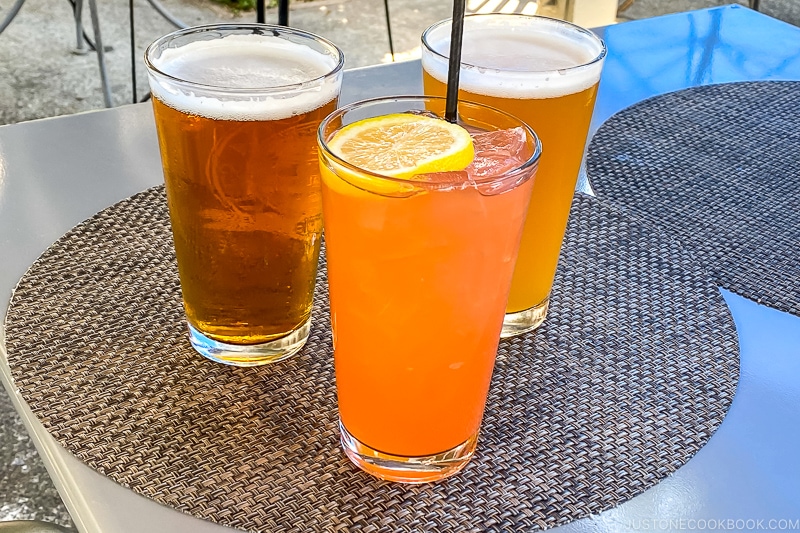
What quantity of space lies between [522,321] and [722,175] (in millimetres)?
434

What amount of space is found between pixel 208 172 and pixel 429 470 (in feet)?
0.93

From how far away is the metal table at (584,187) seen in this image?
549 millimetres

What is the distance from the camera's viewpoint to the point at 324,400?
64 centimetres

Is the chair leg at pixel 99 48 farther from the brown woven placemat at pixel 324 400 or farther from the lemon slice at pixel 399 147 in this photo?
the lemon slice at pixel 399 147

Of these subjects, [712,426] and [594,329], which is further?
[594,329]

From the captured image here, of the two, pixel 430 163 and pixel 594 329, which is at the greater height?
pixel 430 163

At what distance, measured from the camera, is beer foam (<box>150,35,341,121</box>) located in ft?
1.93

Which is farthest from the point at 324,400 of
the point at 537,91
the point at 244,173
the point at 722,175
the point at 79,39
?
the point at 79,39

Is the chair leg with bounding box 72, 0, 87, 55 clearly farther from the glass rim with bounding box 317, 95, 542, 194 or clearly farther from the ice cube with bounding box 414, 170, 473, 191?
the ice cube with bounding box 414, 170, 473, 191

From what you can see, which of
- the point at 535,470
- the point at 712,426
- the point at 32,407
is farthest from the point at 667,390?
the point at 32,407

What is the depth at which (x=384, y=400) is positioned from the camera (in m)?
0.57

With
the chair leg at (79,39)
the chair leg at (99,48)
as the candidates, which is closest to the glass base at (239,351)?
the chair leg at (99,48)

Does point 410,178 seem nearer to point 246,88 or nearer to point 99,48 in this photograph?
point 246,88

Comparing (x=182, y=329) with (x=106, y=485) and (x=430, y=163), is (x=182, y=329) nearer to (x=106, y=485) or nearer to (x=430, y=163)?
(x=106, y=485)
